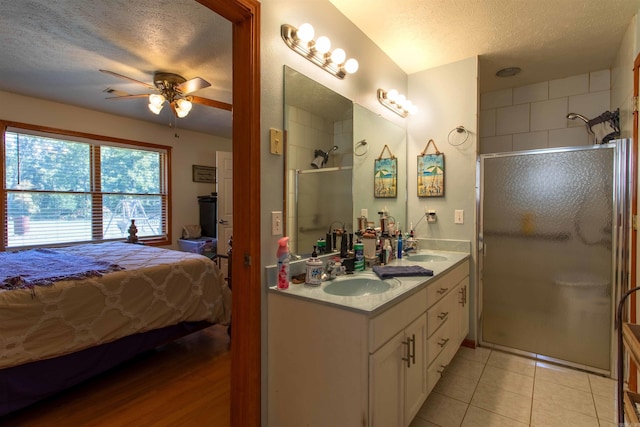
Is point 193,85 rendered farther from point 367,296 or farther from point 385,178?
point 367,296

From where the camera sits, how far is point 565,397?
75.6 inches

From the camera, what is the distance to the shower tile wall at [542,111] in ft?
9.03

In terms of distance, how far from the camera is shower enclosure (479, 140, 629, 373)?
219cm

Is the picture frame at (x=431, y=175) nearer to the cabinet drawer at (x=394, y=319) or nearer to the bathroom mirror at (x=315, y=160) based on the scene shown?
the bathroom mirror at (x=315, y=160)

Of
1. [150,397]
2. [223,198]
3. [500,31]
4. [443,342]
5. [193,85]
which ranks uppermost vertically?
[500,31]

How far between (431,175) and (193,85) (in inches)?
89.5

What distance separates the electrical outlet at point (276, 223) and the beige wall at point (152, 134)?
3.83m

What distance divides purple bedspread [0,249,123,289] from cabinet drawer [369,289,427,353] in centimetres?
189

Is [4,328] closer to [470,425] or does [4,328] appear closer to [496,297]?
[470,425]

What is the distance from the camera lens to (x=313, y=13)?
1724 millimetres

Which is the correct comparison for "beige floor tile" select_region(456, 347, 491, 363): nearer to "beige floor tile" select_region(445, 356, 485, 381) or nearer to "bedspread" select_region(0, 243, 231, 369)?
"beige floor tile" select_region(445, 356, 485, 381)

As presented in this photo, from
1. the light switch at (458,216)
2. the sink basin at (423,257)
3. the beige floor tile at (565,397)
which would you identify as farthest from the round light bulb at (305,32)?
the beige floor tile at (565,397)

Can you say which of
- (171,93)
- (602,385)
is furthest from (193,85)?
(602,385)

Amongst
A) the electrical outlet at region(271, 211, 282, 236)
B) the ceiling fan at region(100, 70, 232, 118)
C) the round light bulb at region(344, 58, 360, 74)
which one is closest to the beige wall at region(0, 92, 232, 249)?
the ceiling fan at region(100, 70, 232, 118)
